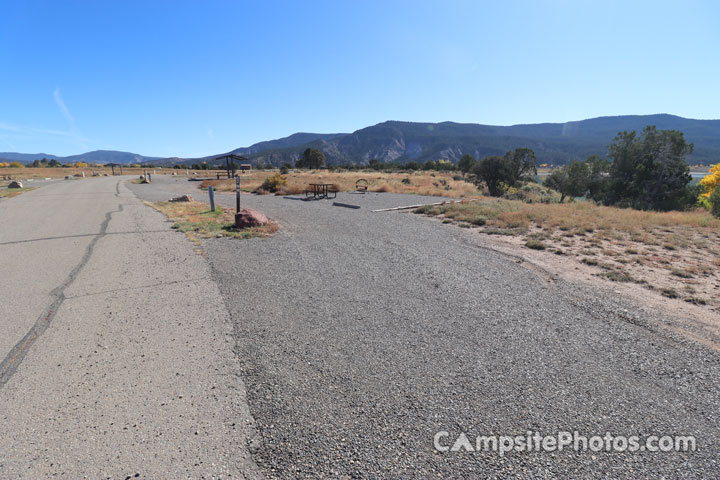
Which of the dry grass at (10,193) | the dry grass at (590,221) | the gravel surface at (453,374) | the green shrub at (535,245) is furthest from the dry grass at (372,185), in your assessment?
the gravel surface at (453,374)

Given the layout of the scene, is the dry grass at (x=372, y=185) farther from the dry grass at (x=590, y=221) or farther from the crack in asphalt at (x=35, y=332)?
the crack in asphalt at (x=35, y=332)

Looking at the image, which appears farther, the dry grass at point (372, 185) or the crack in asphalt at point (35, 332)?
the dry grass at point (372, 185)

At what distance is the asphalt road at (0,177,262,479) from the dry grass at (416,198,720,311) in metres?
7.25

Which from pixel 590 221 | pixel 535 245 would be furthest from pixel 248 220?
pixel 590 221

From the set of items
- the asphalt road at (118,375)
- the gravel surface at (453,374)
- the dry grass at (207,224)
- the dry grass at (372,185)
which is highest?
the dry grass at (372,185)

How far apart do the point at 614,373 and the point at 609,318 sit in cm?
162

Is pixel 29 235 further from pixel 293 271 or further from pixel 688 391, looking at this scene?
pixel 688 391

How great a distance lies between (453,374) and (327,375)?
1.30 meters

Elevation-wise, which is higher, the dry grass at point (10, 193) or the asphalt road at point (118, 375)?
the dry grass at point (10, 193)

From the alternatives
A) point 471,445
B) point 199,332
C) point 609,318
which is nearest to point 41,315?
point 199,332

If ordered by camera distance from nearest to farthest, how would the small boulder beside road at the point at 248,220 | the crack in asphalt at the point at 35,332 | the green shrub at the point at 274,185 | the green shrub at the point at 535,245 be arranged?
the crack in asphalt at the point at 35,332 → the green shrub at the point at 535,245 → the small boulder beside road at the point at 248,220 → the green shrub at the point at 274,185

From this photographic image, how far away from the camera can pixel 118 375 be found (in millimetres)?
3172

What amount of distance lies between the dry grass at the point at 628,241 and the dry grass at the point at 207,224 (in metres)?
7.83

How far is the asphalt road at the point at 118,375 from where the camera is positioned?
2285 millimetres
